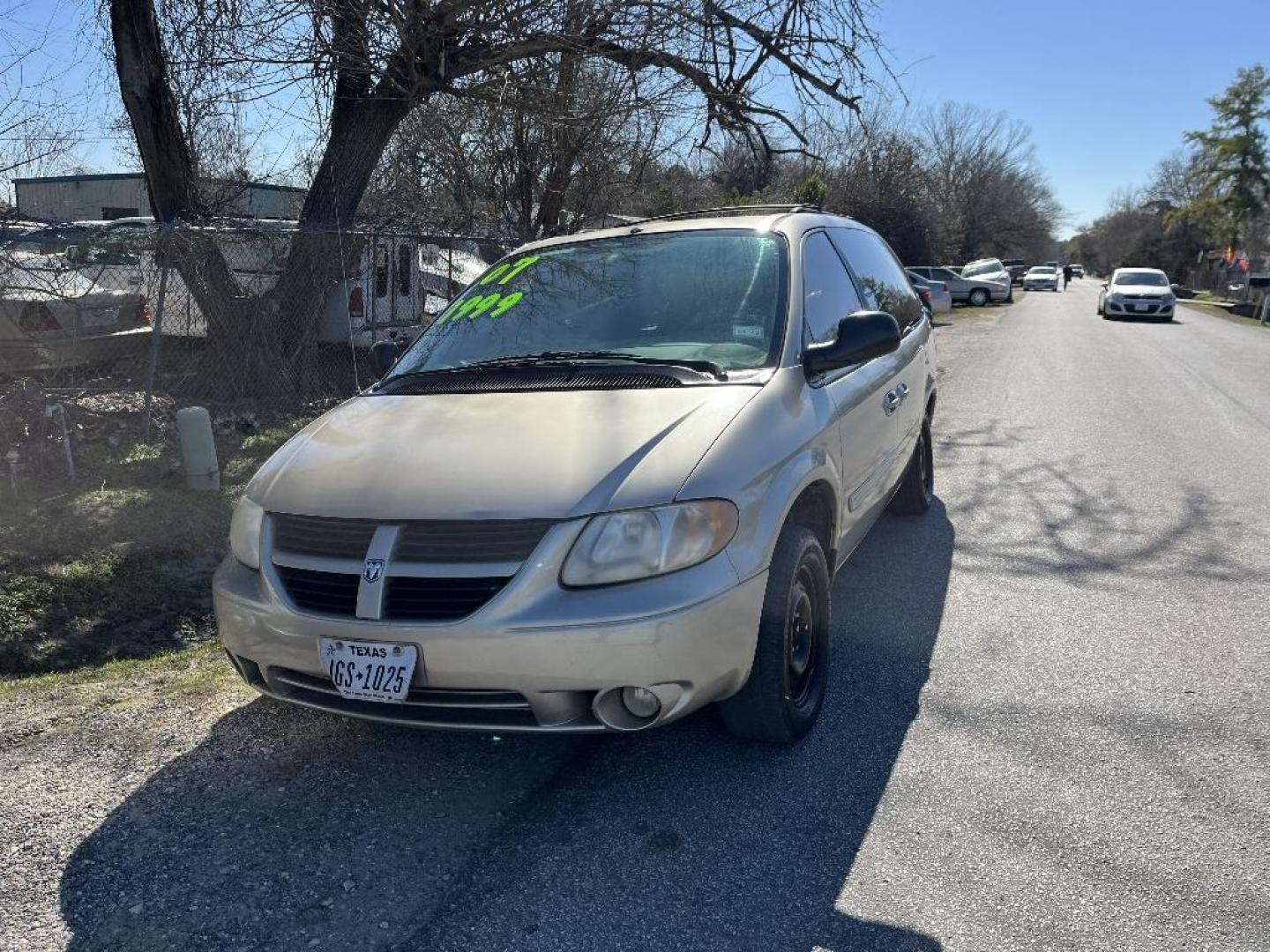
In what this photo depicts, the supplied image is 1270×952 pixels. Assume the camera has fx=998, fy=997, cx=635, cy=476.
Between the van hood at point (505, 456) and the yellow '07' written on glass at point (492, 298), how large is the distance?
Result: 863 millimetres

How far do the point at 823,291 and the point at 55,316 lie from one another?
575cm

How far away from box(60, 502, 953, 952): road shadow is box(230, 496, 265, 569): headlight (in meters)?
0.71

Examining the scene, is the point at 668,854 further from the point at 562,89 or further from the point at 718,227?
the point at 562,89

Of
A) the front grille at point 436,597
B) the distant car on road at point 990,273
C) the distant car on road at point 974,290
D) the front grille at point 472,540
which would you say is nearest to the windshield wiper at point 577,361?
the front grille at point 472,540

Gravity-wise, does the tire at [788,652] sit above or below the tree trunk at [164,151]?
below

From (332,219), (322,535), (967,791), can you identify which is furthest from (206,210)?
(967,791)

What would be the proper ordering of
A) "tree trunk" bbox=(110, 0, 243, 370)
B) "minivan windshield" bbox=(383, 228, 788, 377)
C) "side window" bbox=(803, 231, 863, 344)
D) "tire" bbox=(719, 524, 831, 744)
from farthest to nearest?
1. "tree trunk" bbox=(110, 0, 243, 370)
2. "side window" bbox=(803, 231, 863, 344)
3. "minivan windshield" bbox=(383, 228, 788, 377)
4. "tire" bbox=(719, 524, 831, 744)

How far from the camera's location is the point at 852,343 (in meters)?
3.74

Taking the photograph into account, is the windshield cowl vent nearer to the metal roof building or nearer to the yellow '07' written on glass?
the yellow '07' written on glass

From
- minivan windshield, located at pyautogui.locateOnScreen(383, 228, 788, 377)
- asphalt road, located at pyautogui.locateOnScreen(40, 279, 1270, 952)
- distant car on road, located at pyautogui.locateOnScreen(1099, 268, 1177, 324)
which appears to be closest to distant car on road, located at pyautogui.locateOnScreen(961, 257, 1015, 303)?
distant car on road, located at pyautogui.locateOnScreen(1099, 268, 1177, 324)

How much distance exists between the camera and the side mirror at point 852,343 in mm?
3727

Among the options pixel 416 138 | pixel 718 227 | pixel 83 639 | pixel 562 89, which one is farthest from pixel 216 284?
pixel 718 227

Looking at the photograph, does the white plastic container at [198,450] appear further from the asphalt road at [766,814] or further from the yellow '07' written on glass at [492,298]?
the asphalt road at [766,814]

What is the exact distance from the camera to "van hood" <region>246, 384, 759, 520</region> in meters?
2.88
